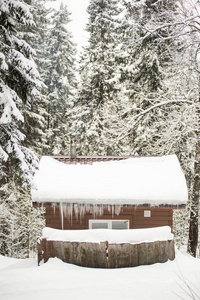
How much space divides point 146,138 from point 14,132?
825cm

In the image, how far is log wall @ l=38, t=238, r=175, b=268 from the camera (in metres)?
5.64

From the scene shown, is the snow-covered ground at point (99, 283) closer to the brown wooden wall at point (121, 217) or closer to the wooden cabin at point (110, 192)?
the wooden cabin at point (110, 192)

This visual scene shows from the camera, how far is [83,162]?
11.2 metres

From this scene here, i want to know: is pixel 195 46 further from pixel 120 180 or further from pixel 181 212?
pixel 181 212

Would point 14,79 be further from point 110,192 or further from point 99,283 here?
point 99,283

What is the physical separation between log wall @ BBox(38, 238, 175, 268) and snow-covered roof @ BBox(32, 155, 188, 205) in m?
2.37

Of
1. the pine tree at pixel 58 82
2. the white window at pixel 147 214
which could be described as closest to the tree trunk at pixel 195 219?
the white window at pixel 147 214

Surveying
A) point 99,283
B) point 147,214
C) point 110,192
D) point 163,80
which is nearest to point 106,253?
point 99,283

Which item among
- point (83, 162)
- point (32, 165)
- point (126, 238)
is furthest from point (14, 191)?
point (126, 238)

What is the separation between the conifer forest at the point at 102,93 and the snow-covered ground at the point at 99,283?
296cm

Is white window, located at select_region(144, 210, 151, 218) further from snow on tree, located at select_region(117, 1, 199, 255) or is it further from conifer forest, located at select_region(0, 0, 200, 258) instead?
conifer forest, located at select_region(0, 0, 200, 258)

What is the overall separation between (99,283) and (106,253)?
973mm

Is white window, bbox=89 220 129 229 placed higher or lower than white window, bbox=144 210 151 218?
lower

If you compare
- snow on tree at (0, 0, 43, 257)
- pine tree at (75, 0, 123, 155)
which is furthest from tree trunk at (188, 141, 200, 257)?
pine tree at (75, 0, 123, 155)
